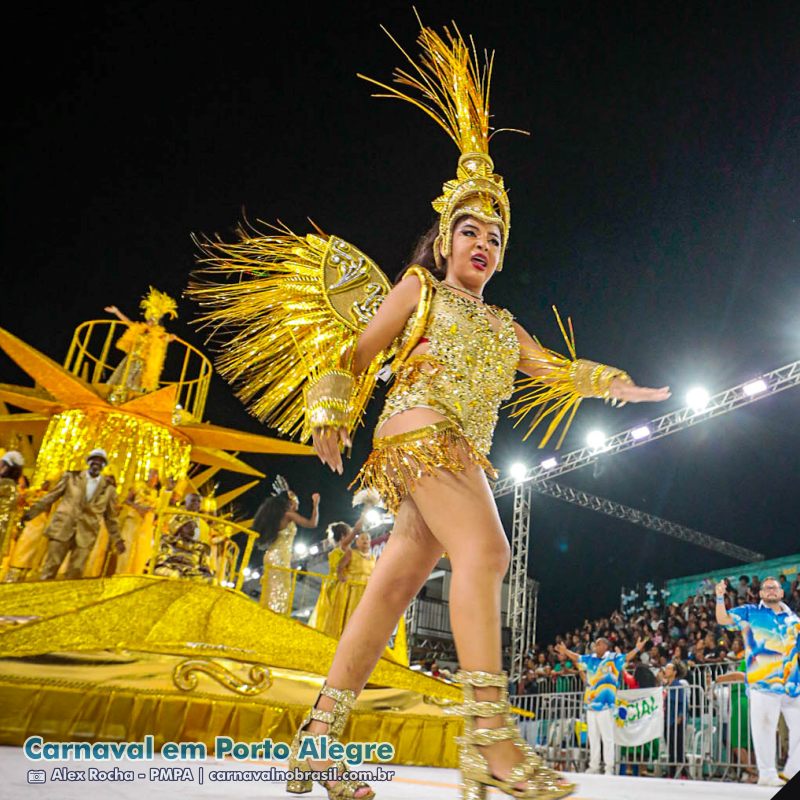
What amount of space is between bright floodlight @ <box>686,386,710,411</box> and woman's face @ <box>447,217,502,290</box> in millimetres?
9839

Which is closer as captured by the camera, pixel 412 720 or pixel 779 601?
pixel 412 720

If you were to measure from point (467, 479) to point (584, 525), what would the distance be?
17.4 m

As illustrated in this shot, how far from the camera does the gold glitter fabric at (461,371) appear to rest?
7.16ft

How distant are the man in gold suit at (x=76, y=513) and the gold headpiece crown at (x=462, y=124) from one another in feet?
16.8

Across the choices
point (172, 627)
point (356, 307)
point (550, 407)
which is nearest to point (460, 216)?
point (356, 307)

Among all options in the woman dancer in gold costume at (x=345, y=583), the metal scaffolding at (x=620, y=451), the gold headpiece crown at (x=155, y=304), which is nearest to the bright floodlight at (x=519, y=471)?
the metal scaffolding at (x=620, y=451)

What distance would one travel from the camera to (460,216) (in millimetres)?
2553

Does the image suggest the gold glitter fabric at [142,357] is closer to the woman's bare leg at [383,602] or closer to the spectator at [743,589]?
the woman's bare leg at [383,602]

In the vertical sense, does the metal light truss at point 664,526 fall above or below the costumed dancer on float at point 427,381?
above

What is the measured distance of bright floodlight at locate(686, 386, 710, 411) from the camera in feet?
37.1

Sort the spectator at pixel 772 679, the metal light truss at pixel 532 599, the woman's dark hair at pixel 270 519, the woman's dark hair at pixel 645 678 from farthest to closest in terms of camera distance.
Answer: the metal light truss at pixel 532 599 → the woman's dark hair at pixel 645 678 → the woman's dark hair at pixel 270 519 → the spectator at pixel 772 679

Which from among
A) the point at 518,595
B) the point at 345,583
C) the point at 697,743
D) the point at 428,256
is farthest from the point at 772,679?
the point at 518,595

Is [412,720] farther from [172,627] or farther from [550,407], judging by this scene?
[550,407]

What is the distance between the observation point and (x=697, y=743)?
8.23 meters
